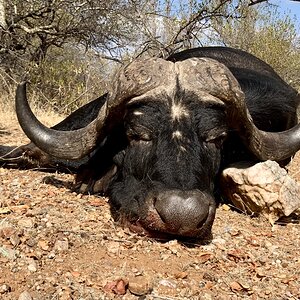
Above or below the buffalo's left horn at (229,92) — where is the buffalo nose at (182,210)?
below

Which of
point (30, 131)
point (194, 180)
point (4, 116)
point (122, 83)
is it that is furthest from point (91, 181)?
point (4, 116)

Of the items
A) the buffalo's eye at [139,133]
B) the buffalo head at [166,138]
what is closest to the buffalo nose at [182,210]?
the buffalo head at [166,138]

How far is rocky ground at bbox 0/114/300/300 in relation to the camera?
2520mm

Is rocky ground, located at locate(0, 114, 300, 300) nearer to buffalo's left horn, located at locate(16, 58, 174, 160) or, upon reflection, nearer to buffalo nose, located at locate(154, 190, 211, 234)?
buffalo nose, located at locate(154, 190, 211, 234)

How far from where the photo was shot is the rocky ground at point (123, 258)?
99.2 inches

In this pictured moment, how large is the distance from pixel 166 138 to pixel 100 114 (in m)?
0.71

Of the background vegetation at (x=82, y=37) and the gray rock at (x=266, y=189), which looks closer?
the gray rock at (x=266, y=189)

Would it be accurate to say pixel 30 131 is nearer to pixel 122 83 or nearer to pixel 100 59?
pixel 122 83

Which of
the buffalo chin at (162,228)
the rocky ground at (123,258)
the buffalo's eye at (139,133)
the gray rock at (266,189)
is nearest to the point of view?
the rocky ground at (123,258)

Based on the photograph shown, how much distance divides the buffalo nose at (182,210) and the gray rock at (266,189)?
900 mm

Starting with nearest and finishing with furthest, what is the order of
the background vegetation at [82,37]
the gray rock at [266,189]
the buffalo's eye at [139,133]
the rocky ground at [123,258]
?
the rocky ground at [123,258], the buffalo's eye at [139,133], the gray rock at [266,189], the background vegetation at [82,37]

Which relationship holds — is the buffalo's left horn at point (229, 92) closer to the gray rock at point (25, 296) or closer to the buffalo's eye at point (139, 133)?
the buffalo's eye at point (139, 133)

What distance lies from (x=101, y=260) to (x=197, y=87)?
1.42m

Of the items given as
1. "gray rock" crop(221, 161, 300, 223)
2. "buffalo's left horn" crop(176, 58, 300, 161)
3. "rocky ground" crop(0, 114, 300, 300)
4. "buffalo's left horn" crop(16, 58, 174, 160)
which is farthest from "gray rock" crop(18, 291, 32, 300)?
"gray rock" crop(221, 161, 300, 223)
